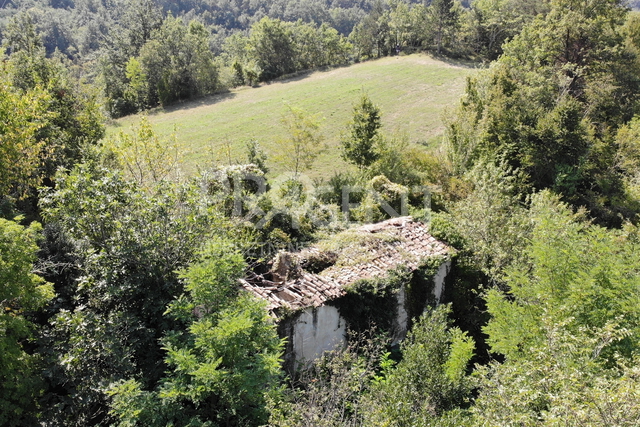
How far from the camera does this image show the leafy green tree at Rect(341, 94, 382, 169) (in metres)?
22.2

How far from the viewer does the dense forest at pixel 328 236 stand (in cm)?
810

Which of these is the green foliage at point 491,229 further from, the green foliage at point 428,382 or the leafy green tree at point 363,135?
the leafy green tree at point 363,135

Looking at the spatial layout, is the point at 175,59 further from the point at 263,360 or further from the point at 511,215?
the point at 263,360

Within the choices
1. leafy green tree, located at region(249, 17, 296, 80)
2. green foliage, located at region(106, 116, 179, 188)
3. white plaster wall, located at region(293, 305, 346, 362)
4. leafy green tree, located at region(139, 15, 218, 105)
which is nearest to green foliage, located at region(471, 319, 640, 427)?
white plaster wall, located at region(293, 305, 346, 362)

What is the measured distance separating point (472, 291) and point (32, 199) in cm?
1912

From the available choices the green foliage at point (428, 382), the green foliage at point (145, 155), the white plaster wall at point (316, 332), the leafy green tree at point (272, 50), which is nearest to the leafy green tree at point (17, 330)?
the white plaster wall at point (316, 332)

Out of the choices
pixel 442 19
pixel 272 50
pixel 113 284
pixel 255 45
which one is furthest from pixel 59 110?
pixel 442 19

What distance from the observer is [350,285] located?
13273 mm

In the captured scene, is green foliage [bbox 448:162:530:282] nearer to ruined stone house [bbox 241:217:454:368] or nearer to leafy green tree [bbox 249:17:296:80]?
ruined stone house [bbox 241:217:454:368]

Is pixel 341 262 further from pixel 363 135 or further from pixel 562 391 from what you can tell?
pixel 363 135

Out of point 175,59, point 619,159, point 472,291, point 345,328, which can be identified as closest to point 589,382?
point 345,328

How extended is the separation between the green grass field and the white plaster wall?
499 inches

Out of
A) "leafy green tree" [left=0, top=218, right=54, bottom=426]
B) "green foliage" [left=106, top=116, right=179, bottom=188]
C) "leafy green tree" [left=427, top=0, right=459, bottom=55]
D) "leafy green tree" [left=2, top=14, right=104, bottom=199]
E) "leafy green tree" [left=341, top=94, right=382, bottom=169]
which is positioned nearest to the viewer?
"leafy green tree" [left=0, top=218, right=54, bottom=426]

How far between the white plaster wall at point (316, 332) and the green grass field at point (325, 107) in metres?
12.7
